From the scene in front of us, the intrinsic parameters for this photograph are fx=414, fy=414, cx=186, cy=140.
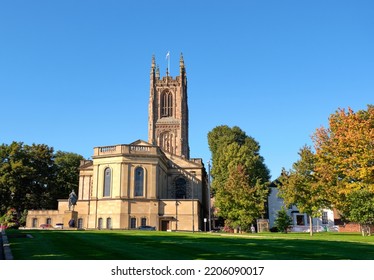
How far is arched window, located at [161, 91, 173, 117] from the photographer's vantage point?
10575 cm

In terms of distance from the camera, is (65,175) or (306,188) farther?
(65,175)

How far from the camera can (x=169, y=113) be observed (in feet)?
347

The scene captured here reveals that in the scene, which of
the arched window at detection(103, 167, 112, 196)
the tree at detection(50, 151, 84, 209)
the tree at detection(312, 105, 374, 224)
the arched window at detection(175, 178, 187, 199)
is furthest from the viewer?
the tree at detection(50, 151, 84, 209)

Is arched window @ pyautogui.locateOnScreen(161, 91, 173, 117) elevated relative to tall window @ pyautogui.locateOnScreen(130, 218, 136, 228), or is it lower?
elevated

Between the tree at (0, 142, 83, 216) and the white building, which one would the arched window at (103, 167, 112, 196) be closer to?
the tree at (0, 142, 83, 216)

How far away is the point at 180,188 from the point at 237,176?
65.7 feet

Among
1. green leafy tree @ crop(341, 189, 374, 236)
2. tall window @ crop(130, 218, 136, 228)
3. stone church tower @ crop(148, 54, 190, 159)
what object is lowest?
tall window @ crop(130, 218, 136, 228)

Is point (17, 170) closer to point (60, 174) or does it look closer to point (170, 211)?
point (60, 174)

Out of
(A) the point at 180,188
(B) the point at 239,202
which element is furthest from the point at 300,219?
(B) the point at 239,202

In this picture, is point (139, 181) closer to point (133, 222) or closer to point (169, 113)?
point (133, 222)

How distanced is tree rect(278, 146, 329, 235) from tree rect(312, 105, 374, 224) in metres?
1.35

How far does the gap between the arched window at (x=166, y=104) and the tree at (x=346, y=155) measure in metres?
66.0

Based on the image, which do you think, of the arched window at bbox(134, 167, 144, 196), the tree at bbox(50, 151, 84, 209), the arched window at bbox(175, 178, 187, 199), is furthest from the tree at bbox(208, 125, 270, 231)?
the tree at bbox(50, 151, 84, 209)

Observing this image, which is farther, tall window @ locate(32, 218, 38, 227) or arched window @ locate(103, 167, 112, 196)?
tall window @ locate(32, 218, 38, 227)
